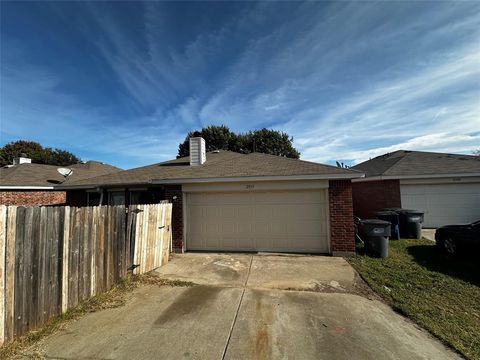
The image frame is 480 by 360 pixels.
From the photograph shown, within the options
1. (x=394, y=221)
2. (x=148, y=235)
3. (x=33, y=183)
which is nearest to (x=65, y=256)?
(x=148, y=235)

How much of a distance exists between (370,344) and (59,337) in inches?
172

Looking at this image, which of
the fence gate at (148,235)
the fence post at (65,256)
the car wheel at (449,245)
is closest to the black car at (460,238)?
the car wheel at (449,245)

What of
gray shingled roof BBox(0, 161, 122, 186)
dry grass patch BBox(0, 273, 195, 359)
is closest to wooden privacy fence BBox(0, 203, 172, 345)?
dry grass patch BBox(0, 273, 195, 359)

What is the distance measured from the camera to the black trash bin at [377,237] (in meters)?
7.52

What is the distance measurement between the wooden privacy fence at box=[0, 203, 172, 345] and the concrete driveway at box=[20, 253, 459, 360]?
0.56 m

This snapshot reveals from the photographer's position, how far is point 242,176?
27.4 feet

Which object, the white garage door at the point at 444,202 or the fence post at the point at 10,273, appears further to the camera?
the white garage door at the point at 444,202

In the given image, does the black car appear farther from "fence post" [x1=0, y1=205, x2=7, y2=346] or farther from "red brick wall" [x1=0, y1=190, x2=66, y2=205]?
"red brick wall" [x1=0, y1=190, x2=66, y2=205]

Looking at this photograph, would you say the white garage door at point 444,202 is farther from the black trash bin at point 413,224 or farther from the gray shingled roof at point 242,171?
the gray shingled roof at point 242,171

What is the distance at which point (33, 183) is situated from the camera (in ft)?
50.9

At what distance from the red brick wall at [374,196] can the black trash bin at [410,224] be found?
2.80m

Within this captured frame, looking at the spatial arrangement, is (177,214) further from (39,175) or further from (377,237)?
(39,175)

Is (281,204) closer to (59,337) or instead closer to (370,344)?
(370,344)

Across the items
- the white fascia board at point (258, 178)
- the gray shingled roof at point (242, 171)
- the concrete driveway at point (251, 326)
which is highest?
the gray shingled roof at point (242, 171)
